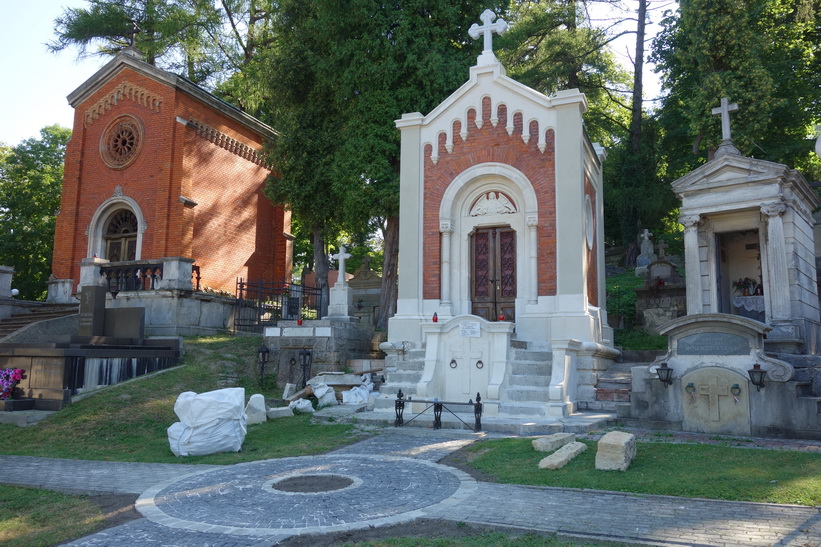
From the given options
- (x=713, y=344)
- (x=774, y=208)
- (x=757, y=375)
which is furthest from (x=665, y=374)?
(x=774, y=208)

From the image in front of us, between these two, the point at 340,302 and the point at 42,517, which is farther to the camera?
the point at 340,302

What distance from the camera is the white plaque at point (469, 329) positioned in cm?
1265

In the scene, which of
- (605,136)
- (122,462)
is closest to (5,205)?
(122,462)

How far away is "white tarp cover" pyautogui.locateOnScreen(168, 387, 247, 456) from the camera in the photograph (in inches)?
376

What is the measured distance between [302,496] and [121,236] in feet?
65.8

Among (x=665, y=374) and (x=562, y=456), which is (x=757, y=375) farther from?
(x=562, y=456)

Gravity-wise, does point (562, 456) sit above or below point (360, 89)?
below

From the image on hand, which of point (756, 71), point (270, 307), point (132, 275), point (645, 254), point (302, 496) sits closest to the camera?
point (302, 496)

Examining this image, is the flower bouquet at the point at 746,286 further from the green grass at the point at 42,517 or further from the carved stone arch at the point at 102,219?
the carved stone arch at the point at 102,219

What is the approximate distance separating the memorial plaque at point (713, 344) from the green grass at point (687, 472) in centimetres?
231

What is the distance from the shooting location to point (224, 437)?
9.66m

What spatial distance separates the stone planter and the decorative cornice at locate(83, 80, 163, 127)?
46.1 feet

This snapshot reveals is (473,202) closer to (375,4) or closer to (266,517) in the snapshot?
(375,4)

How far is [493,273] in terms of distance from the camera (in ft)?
A: 52.0
